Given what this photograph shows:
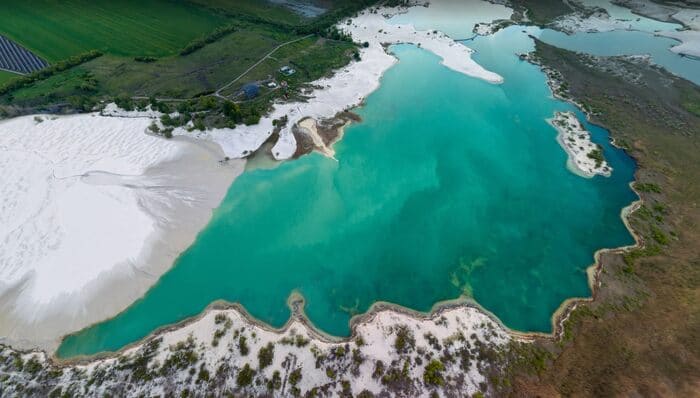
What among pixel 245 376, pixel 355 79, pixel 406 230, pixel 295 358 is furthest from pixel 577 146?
pixel 245 376

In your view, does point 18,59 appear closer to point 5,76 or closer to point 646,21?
point 5,76

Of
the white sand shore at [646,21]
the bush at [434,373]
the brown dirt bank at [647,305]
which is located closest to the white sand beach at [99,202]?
the bush at [434,373]

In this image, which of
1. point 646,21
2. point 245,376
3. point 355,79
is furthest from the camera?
point 646,21

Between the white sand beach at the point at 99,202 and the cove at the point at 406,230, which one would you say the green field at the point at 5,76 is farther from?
the cove at the point at 406,230

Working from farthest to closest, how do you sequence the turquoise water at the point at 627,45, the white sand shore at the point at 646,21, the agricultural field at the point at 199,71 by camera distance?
1. the white sand shore at the point at 646,21
2. the turquoise water at the point at 627,45
3. the agricultural field at the point at 199,71

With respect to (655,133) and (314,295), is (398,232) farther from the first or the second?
(655,133)

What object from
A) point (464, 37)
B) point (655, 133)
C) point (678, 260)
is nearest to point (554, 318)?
point (678, 260)

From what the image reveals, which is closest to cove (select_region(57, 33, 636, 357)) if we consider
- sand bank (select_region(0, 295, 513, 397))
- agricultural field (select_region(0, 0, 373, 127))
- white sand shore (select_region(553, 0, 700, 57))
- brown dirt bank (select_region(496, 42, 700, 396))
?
sand bank (select_region(0, 295, 513, 397))
